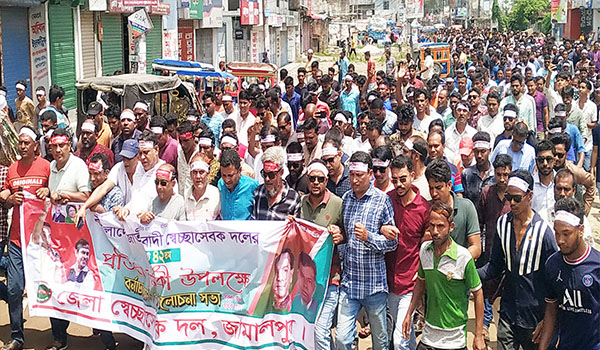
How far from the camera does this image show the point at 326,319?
239 inches

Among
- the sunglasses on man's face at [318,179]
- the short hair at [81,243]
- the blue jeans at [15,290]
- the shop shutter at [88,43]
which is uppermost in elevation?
the shop shutter at [88,43]

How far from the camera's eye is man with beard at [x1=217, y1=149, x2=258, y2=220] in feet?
21.7

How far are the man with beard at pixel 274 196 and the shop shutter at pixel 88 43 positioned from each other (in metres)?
17.3

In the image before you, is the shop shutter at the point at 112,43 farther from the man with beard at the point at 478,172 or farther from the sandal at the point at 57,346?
the man with beard at the point at 478,172

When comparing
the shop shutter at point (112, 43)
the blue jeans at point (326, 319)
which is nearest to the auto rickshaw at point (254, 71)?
the shop shutter at point (112, 43)

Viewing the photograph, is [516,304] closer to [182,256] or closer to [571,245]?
[571,245]

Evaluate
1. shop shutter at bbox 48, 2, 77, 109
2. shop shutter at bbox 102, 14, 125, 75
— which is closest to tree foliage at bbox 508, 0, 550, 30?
shop shutter at bbox 102, 14, 125, 75

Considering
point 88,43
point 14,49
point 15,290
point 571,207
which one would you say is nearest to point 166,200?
point 15,290

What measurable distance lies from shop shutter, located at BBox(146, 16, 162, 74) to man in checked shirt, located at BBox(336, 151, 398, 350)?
2247cm

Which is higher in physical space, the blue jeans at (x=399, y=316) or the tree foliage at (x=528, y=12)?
the tree foliage at (x=528, y=12)

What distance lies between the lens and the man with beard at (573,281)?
4793 mm

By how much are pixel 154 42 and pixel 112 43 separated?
3.84m

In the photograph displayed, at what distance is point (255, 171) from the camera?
8.83m

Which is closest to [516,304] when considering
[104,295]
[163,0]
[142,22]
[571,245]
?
[571,245]
